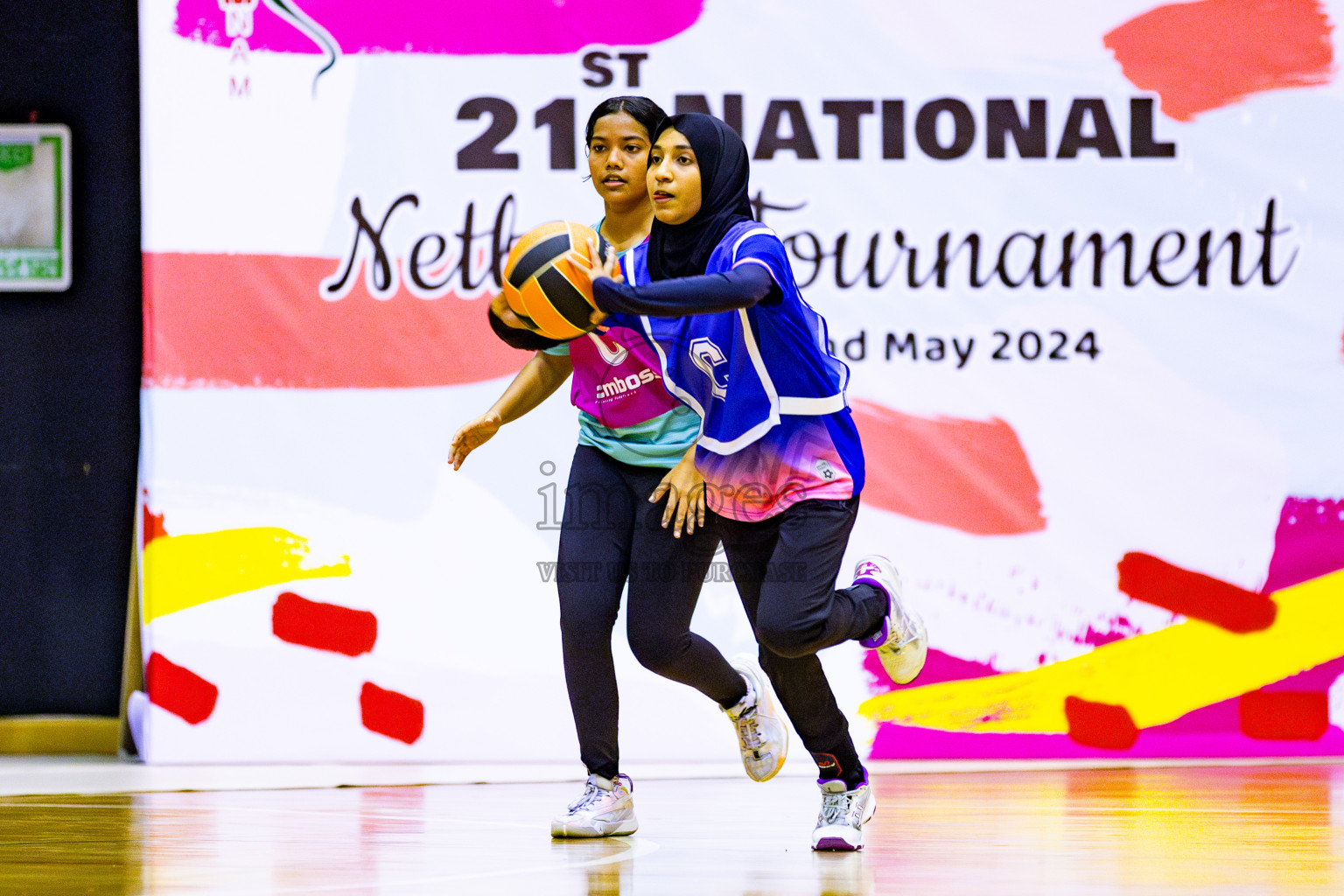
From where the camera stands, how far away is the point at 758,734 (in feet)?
10.0

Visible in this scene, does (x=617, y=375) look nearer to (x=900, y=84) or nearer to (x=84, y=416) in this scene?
(x=900, y=84)

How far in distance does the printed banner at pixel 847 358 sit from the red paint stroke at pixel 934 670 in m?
0.01

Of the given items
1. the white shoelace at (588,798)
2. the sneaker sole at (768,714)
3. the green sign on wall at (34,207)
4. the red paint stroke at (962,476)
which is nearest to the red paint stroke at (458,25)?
the green sign on wall at (34,207)

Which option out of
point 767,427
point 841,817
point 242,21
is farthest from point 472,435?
point 242,21

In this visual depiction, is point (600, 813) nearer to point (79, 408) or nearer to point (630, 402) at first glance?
point (630, 402)

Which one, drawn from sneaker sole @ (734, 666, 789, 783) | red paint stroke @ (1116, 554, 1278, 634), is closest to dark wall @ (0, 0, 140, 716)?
sneaker sole @ (734, 666, 789, 783)

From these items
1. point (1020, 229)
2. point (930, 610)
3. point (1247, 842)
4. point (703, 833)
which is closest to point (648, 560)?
point (703, 833)

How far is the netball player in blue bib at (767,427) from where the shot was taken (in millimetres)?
2555

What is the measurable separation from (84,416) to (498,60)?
1692mm

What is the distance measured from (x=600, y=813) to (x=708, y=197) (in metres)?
1.21

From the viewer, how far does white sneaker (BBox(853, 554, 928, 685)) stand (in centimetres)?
283

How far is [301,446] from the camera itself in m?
4.31

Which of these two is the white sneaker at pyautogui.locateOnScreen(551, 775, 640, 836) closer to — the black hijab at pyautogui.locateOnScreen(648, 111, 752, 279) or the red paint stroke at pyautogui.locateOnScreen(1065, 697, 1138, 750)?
the black hijab at pyautogui.locateOnScreen(648, 111, 752, 279)

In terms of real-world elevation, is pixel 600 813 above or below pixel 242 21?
below
